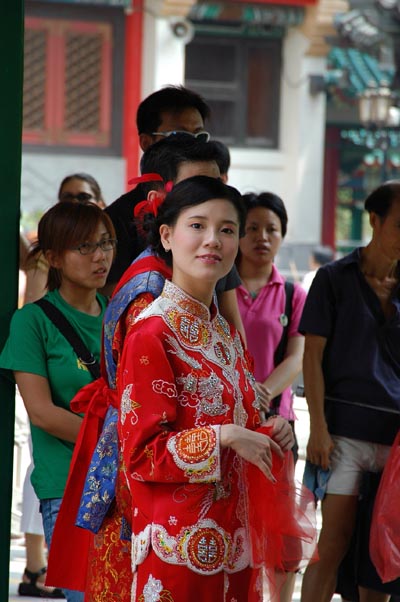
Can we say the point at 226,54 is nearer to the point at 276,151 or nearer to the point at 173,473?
the point at 276,151

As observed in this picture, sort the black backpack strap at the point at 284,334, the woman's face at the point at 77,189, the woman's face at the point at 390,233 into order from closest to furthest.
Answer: the woman's face at the point at 390,233 < the black backpack strap at the point at 284,334 < the woman's face at the point at 77,189

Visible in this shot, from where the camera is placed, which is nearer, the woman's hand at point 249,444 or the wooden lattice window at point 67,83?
the woman's hand at point 249,444

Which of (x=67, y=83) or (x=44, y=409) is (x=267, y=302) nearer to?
(x=44, y=409)

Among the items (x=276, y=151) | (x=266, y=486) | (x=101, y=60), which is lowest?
(x=266, y=486)

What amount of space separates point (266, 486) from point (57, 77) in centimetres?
1102

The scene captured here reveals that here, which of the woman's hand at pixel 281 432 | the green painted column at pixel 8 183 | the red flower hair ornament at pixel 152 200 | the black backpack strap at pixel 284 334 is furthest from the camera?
the black backpack strap at pixel 284 334

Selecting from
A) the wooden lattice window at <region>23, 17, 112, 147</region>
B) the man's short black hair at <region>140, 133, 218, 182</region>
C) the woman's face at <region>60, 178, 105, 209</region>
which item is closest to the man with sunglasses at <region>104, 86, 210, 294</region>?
the man's short black hair at <region>140, 133, 218, 182</region>

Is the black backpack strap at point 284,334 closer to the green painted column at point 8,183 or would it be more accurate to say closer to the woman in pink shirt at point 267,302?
the woman in pink shirt at point 267,302

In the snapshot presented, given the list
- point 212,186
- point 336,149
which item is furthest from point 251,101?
point 212,186

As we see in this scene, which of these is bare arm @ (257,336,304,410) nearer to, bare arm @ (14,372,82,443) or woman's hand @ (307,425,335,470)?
woman's hand @ (307,425,335,470)

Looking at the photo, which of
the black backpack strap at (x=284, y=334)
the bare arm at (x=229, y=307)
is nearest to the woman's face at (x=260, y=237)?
the black backpack strap at (x=284, y=334)

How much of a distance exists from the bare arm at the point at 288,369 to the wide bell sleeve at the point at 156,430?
1.54 m

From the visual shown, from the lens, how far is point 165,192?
8.00 ft

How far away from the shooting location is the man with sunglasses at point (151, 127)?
3.08 m
